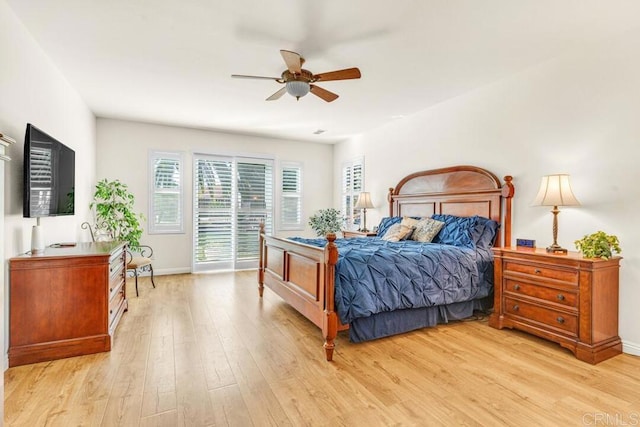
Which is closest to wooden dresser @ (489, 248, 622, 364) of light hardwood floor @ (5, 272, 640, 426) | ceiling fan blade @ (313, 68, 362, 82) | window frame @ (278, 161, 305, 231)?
light hardwood floor @ (5, 272, 640, 426)

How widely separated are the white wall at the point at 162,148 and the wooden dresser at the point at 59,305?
2917mm

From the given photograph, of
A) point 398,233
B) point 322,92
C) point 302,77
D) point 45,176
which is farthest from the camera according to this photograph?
point 398,233

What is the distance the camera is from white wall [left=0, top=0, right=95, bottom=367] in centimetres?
239

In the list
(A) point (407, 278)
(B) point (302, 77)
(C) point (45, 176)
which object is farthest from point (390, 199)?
(C) point (45, 176)

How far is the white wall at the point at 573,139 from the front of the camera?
2.70 meters

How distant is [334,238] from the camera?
2.63 m

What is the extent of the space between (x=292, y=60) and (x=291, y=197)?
4.18m

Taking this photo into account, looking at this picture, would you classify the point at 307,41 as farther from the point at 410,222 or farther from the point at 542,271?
the point at 542,271

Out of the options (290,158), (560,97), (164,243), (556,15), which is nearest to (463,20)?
(556,15)

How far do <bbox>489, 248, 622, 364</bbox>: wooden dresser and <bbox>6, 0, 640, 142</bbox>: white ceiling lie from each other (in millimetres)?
1856

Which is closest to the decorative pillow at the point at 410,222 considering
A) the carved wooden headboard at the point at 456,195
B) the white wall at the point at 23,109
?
the carved wooden headboard at the point at 456,195

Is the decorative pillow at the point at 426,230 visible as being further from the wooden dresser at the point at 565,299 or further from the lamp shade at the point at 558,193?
the lamp shade at the point at 558,193

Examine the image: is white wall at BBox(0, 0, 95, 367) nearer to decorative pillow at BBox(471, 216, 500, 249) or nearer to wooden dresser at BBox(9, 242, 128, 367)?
wooden dresser at BBox(9, 242, 128, 367)

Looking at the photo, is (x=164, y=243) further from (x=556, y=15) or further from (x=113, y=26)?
(x=556, y=15)
